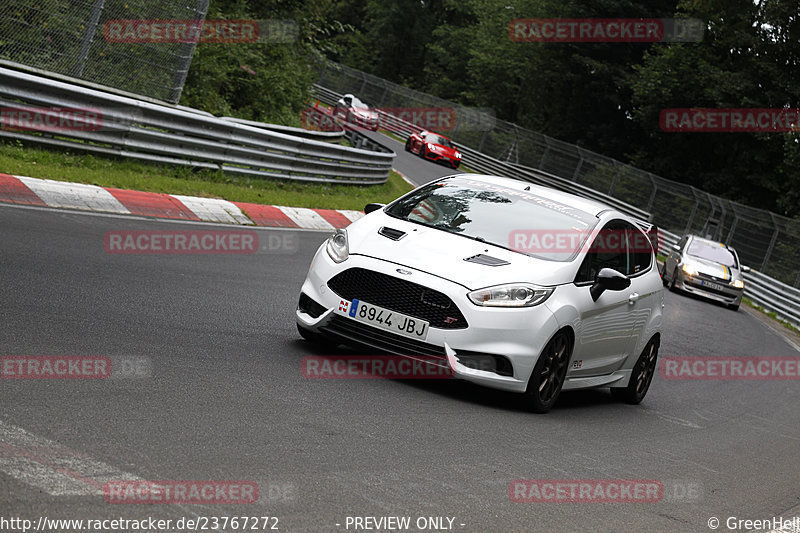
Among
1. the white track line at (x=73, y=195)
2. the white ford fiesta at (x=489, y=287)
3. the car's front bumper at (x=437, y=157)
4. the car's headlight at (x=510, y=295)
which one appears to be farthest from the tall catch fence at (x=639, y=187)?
the car's headlight at (x=510, y=295)

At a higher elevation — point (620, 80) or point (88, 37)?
point (620, 80)

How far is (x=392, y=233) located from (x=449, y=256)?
0.55m

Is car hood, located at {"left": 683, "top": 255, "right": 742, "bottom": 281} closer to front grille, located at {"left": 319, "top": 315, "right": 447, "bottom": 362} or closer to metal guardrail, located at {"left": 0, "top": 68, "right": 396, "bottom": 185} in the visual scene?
metal guardrail, located at {"left": 0, "top": 68, "right": 396, "bottom": 185}

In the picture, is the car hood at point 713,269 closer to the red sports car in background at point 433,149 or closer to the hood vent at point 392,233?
the hood vent at point 392,233

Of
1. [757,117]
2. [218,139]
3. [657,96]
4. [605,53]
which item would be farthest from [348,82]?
[218,139]

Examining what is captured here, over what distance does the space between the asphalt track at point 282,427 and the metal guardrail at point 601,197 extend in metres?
17.6

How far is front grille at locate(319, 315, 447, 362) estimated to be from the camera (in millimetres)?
7105

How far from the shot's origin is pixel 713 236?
37.5 meters

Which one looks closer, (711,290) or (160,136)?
(160,136)

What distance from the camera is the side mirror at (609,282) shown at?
7.92 m

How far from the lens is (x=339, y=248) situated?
771cm

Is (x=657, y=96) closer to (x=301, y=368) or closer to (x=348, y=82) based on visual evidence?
(x=348, y=82)

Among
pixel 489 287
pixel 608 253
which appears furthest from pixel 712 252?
pixel 489 287

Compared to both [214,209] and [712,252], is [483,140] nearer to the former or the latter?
[712,252]
